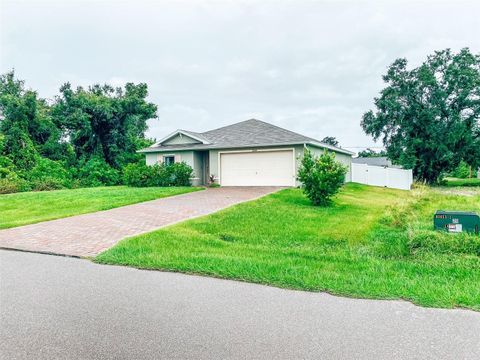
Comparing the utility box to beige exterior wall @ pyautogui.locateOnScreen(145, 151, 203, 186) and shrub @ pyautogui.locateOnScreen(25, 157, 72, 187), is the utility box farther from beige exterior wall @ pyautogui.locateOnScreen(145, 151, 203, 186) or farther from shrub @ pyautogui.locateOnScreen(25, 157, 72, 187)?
shrub @ pyautogui.locateOnScreen(25, 157, 72, 187)

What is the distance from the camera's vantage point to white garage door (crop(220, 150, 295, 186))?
59.1 ft

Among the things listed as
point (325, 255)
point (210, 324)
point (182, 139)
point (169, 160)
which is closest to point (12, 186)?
point (169, 160)

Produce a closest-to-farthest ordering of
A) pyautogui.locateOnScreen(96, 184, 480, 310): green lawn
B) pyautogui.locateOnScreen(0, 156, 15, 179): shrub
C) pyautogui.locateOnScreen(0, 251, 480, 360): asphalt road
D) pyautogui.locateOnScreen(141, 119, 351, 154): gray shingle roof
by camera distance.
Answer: pyautogui.locateOnScreen(0, 251, 480, 360): asphalt road
pyautogui.locateOnScreen(96, 184, 480, 310): green lawn
pyautogui.locateOnScreen(141, 119, 351, 154): gray shingle roof
pyautogui.locateOnScreen(0, 156, 15, 179): shrub

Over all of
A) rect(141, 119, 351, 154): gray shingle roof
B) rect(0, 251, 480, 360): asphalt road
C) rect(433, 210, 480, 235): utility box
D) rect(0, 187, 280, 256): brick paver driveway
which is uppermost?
rect(141, 119, 351, 154): gray shingle roof

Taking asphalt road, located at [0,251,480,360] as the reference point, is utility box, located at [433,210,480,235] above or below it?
above

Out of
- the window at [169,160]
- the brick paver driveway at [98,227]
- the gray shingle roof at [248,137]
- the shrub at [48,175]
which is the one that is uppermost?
the gray shingle roof at [248,137]

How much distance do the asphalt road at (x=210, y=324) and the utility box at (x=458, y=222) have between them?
12.2ft

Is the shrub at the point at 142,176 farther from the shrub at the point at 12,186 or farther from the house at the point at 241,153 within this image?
the shrub at the point at 12,186

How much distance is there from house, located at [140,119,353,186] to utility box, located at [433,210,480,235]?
9805 mm

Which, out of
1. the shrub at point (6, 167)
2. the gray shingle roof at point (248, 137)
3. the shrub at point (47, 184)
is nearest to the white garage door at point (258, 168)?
the gray shingle roof at point (248, 137)

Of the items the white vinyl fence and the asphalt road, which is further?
the white vinyl fence

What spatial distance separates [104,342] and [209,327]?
38.7 inches

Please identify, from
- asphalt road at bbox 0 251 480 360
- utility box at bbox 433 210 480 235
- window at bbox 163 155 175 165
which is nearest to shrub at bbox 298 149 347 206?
utility box at bbox 433 210 480 235

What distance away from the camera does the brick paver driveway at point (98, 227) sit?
686 centimetres
